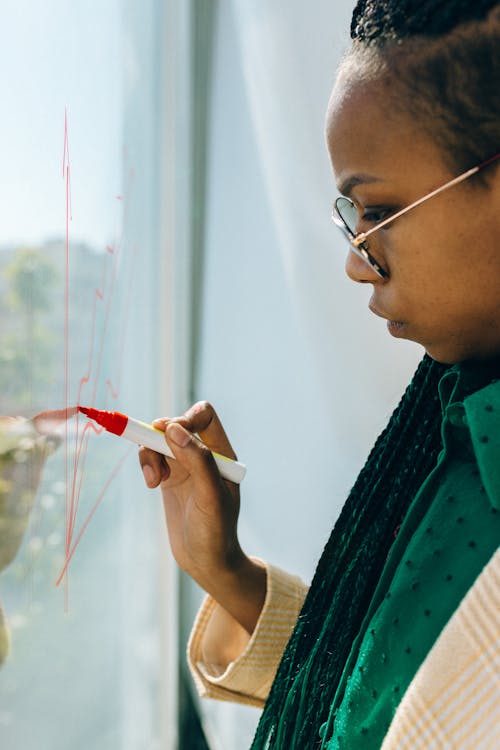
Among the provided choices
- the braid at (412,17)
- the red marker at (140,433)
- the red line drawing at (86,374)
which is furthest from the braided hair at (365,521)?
the red line drawing at (86,374)

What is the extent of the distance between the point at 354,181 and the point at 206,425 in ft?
0.97

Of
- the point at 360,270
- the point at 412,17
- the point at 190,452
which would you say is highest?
the point at 412,17

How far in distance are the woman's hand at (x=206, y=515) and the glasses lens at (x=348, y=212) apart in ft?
0.70

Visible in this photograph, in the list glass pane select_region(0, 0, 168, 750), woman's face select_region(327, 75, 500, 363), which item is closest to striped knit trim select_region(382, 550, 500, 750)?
woman's face select_region(327, 75, 500, 363)

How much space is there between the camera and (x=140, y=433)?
1.89 feet

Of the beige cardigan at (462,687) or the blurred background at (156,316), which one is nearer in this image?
the beige cardigan at (462,687)

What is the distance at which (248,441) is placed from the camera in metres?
1.04

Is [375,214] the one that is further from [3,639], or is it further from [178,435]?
[3,639]

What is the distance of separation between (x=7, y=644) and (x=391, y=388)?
47cm

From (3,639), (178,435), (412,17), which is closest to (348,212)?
(412,17)

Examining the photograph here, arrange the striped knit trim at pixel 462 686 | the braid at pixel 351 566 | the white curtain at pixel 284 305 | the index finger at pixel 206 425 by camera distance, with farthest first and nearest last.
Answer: the white curtain at pixel 284 305, the index finger at pixel 206 425, the braid at pixel 351 566, the striped knit trim at pixel 462 686

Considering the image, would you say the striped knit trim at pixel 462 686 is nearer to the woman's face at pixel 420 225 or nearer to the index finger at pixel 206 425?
the woman's face at pixel 420 225

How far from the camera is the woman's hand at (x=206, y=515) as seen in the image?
1.98 feet

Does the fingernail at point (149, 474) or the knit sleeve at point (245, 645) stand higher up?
the fingernail at point (149, 474)
